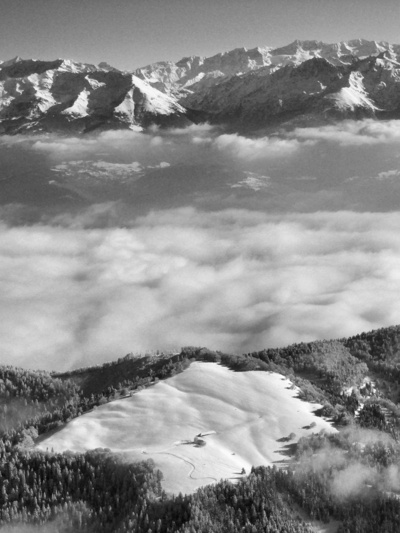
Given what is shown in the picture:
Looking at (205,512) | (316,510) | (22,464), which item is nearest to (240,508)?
(205,512)

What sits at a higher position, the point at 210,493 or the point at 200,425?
the point at 210,493

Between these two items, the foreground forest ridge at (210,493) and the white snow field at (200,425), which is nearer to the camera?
the foreground forest ridge at (210,493)

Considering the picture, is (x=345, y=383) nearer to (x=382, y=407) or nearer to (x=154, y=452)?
(x=382, y=407)

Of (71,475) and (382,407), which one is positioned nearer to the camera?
(71,475)

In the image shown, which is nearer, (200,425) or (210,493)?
(210,493)

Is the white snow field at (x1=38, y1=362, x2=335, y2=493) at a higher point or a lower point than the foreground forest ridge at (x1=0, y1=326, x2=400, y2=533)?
lower

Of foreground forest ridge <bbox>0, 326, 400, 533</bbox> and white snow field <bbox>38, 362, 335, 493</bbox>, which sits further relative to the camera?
white snow field <bbox>38, 362, 335, 493</bbox>

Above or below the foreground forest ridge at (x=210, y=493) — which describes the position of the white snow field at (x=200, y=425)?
below

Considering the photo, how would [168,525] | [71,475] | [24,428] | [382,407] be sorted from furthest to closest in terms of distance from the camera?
[382,407] < [24,428] < [71,475] < [168,525]
